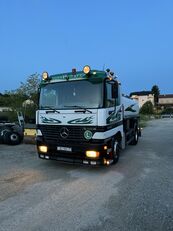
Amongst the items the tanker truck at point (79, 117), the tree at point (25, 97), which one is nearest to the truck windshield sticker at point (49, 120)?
the tanker truck at point (79, 117)

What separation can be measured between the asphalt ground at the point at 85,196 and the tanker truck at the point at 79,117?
61 cm

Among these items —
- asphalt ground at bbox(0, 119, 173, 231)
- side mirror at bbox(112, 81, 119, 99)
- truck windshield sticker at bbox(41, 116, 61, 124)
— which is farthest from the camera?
side mirror at bbox(112, 81, 119, 99)

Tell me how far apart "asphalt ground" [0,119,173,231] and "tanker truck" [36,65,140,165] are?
0.61 m

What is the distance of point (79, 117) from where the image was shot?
6445mm

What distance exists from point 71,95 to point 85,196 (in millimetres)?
2930

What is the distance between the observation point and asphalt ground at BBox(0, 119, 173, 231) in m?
3.84

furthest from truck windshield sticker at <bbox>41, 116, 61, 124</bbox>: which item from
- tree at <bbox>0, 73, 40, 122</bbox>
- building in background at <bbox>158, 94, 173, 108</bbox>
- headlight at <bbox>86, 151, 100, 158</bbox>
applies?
building in background at <bbox>158, 94, 173, 108</bbox>

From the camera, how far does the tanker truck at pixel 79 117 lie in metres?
6.36

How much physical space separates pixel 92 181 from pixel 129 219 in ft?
7.04

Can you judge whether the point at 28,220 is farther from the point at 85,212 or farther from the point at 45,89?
the point at 45,89

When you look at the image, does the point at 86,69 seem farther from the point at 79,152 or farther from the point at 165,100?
the point at 165,100

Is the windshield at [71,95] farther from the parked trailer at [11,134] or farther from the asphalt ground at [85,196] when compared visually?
the parked trailer at [11,134]

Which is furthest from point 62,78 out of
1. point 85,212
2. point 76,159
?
point 85,212

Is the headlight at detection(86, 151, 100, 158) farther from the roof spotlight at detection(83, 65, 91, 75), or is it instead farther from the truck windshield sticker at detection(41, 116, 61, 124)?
the roof spotlight at detection(83, 65, 91, 75)
